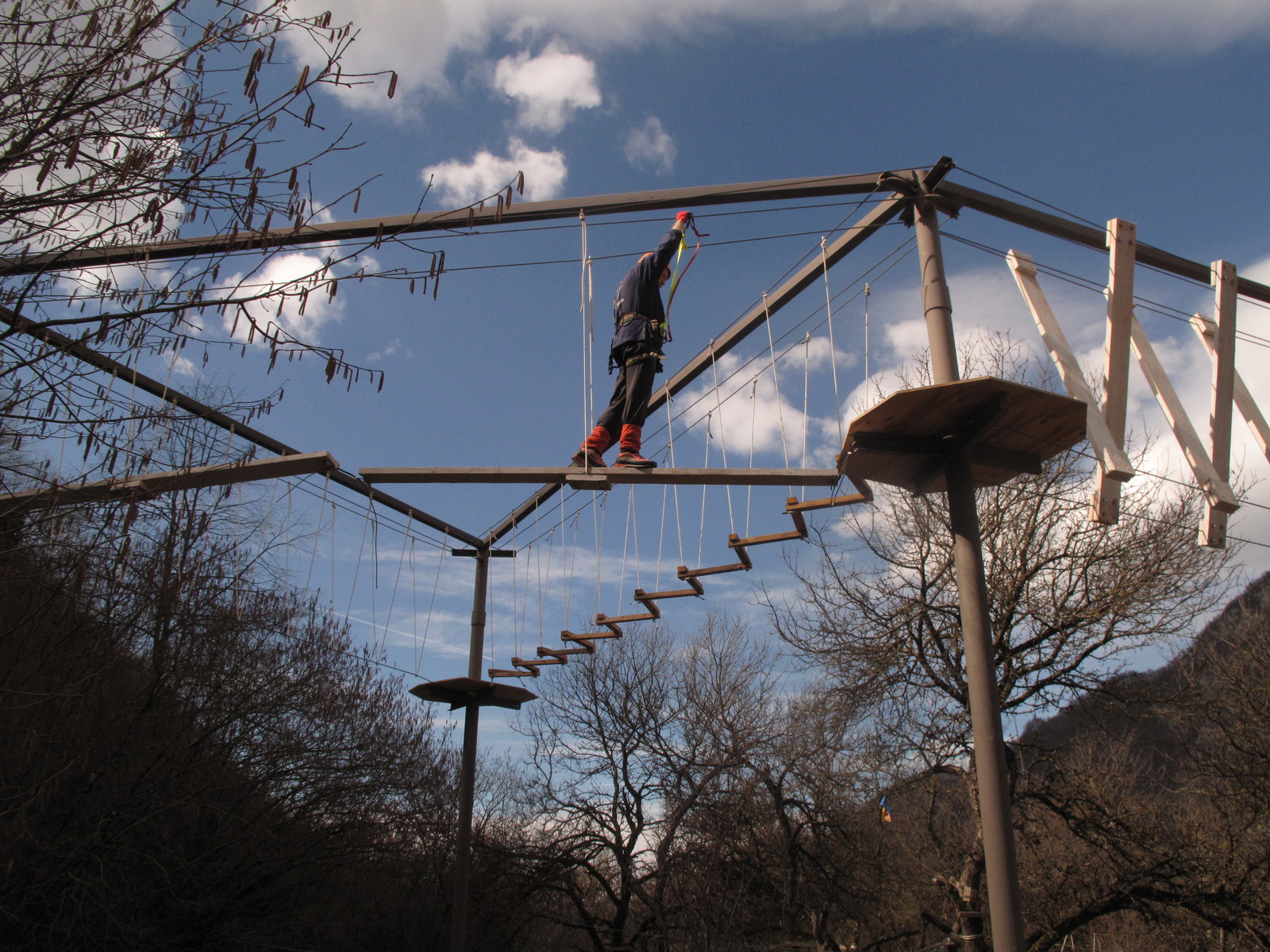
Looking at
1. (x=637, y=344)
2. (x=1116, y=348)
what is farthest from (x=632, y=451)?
(x=1116, y=348)

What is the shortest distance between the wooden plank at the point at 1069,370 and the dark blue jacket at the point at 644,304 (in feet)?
8.44

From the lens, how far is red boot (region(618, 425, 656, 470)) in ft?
21.0

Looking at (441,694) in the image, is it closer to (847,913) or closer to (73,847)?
(73,847)

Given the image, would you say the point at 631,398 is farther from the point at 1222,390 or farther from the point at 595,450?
the point at 1222,390

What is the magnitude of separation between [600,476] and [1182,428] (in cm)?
380

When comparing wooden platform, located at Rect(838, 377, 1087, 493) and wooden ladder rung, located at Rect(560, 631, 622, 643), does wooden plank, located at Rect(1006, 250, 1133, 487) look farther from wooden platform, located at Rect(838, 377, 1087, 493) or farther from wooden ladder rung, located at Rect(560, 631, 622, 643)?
wooden ladder rung, located at Rect(560, 631, 622, 643)

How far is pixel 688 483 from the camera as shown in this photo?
6258 mm

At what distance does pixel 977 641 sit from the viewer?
4414 mm

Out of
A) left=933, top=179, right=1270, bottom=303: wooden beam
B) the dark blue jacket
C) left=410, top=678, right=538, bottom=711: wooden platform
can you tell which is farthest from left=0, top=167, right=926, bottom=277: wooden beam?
left=410, top=678, right=538, bottom=711: wooden platform

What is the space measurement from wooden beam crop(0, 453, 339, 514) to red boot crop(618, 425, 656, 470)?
2.02m

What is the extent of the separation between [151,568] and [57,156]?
14.2 ft

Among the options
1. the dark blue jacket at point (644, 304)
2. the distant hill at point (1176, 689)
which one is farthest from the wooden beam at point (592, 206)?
the distant hill at point (1176, 689)

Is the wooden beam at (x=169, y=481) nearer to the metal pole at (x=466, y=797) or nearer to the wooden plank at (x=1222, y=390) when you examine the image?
the metal pole at (x=466, y=797)

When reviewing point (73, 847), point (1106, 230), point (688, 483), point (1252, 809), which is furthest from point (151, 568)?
point (1252, 809)
